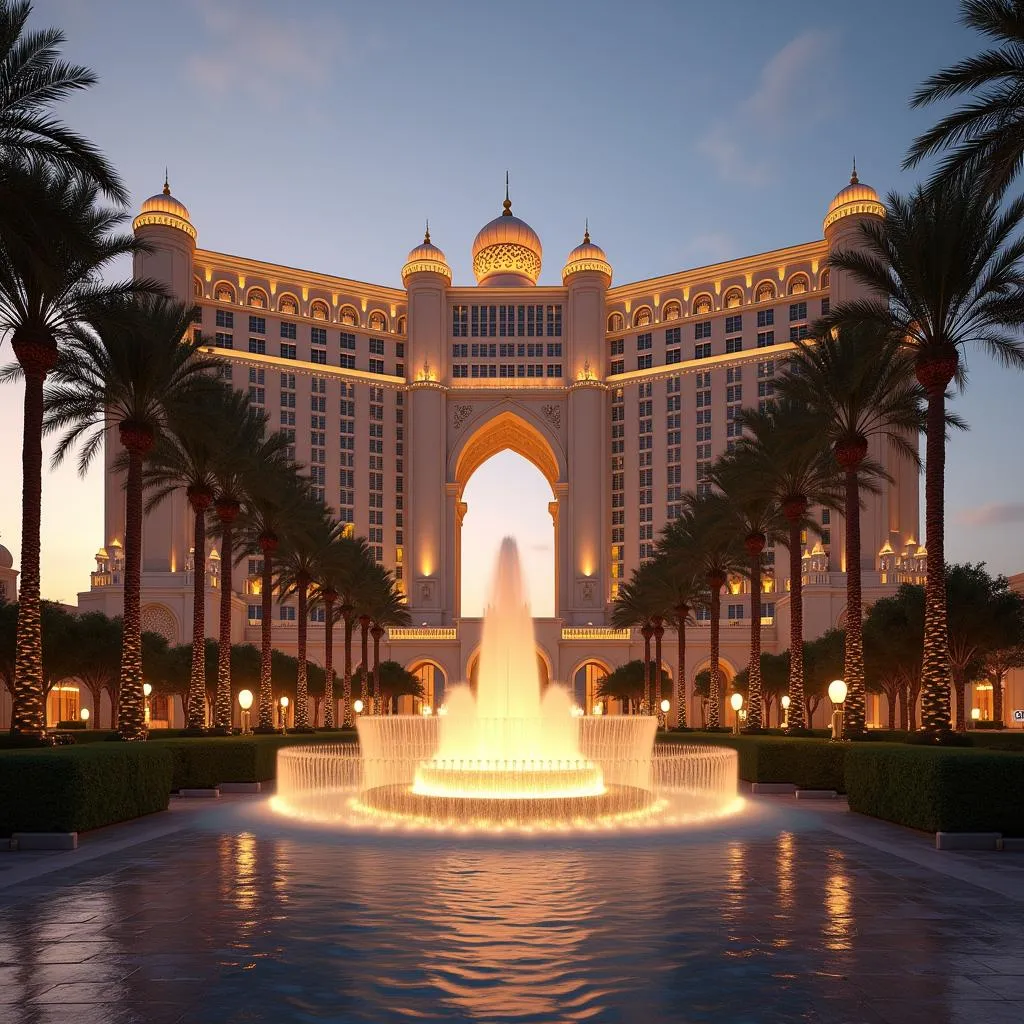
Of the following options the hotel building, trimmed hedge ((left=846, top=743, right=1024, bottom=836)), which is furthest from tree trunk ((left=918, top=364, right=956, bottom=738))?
the hotel building

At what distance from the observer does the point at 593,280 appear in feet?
339

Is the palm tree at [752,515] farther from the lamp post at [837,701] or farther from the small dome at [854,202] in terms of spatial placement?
the small dome at [854,202]

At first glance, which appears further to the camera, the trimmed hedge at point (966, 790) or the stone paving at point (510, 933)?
the trimmed hedge at point (966, 790)

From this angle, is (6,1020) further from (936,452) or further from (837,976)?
(936,452)

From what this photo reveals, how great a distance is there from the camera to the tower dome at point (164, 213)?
298ft

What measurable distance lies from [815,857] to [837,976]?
21.4 feet

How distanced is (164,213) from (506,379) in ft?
113

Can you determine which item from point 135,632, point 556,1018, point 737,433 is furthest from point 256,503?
point 737,433

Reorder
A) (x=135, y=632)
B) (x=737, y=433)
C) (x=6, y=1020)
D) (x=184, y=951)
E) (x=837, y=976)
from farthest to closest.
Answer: (x=737, y=433)
(x=135, y=632)
(x=184, y=951)
(x=837, y=976)
(x=6, y=1020)

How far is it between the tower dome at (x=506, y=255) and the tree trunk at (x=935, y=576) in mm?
88730

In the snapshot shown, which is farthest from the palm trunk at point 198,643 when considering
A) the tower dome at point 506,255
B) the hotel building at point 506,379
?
the tower dome at point 506,255

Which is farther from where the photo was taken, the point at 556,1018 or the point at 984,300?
the point at 984,300

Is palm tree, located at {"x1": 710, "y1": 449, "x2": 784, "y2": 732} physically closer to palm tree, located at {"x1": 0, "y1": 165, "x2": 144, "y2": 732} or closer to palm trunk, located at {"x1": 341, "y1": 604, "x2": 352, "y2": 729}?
palm tree, located at {"x1": 0, "y1": 165, "x2": 144, "y2": 732}

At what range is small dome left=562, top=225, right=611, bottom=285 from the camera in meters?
104
